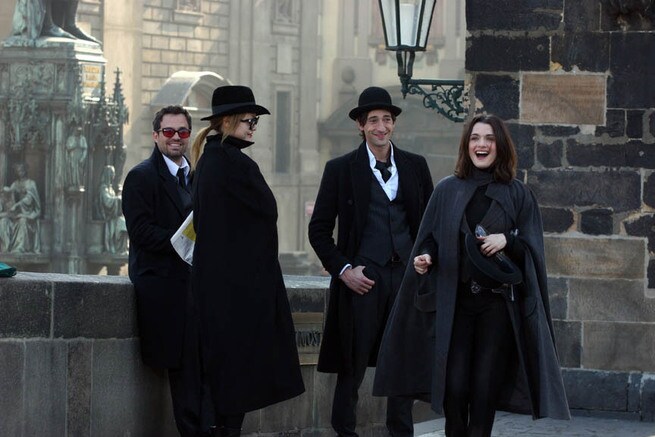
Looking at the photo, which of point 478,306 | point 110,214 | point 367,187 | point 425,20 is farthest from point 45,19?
point 478,306

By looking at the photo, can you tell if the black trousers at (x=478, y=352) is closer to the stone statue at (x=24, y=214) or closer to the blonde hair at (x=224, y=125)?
the blonde hair at (x=224, y=125)

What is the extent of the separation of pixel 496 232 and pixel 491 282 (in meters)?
0.27

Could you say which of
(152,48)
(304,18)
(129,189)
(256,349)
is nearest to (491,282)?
(256,349)

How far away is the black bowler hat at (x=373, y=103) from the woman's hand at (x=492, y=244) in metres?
1.35

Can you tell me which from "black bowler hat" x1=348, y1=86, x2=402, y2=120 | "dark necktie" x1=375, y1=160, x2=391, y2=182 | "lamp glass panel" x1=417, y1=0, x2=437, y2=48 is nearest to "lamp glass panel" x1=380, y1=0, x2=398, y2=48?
"lamp glass panel" x1=417, y1=0, x2=437, y2=48

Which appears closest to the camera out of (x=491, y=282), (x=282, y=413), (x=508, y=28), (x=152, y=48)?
(x=491, y=282)

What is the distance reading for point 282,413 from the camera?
1055 centimetres

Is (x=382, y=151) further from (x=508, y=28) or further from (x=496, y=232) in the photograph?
(x=508, y=28)

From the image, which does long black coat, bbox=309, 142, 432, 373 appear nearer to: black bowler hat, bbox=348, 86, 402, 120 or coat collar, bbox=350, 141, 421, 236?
coat collar, bbox=350, 141, 421, 236

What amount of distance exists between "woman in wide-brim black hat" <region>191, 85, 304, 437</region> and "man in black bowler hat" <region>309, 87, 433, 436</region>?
1.82 feet

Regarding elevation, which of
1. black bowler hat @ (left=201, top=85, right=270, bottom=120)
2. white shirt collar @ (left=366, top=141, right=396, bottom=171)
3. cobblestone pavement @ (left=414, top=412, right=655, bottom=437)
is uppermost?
black bowler hat @ (left=201, top=85, right=270, bottom=120)

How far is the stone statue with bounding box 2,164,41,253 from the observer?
3250 centimetres

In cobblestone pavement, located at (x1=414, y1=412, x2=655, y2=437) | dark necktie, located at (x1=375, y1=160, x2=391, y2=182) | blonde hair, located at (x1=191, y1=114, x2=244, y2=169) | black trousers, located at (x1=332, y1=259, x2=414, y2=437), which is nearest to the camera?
blonde hair, located at (x1=191, y1=114, x2=244, y2=169)

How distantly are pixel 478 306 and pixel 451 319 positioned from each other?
4.9 inches
